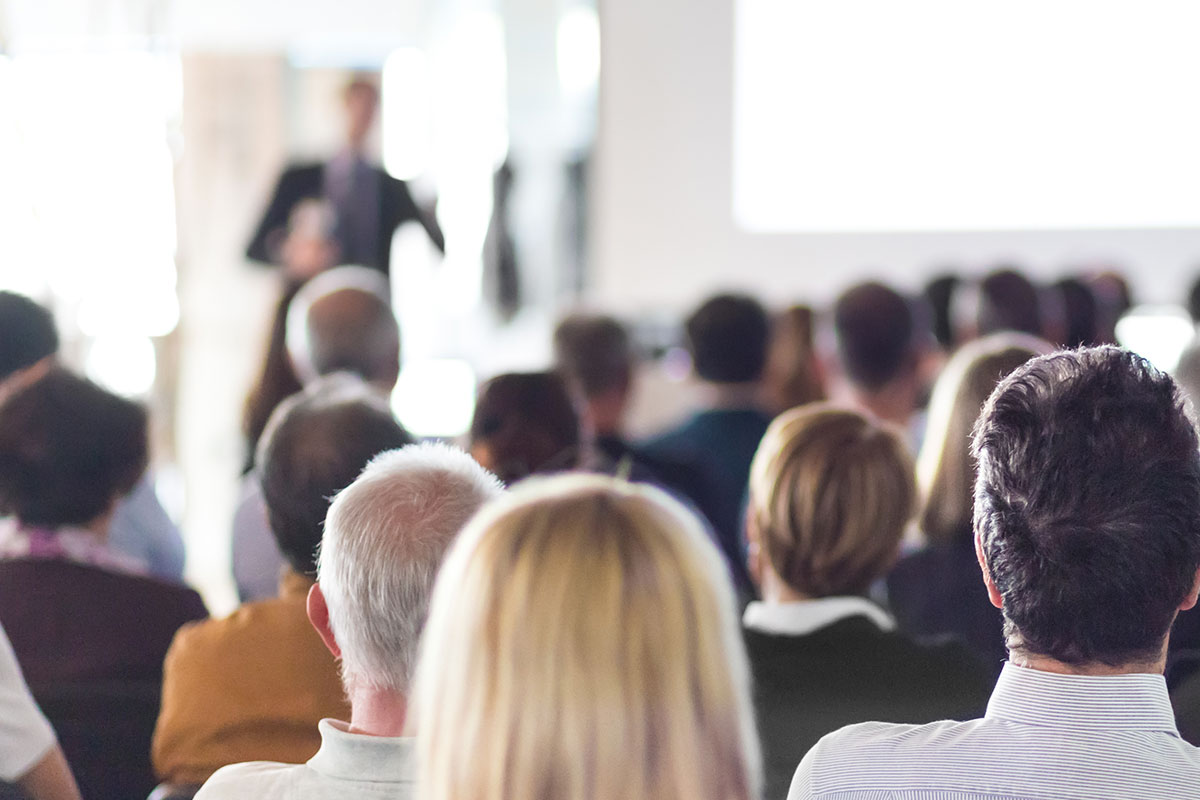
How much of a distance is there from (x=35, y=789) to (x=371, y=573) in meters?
0.60

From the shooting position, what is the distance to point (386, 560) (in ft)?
4.17

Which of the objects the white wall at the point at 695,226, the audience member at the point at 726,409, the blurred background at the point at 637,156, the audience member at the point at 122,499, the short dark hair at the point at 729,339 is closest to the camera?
the audience member at the point at 122,499

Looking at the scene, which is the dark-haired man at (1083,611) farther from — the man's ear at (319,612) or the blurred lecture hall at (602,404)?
the man's ear at (319,612)

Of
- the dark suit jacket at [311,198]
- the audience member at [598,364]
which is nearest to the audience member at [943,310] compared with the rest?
the audience member at [598,364]

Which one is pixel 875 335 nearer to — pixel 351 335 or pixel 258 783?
pixel 351 335

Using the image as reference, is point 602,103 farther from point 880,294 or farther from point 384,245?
point 880,294

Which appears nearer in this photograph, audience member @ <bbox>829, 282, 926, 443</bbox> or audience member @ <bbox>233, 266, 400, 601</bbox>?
audience member @ <bbox>233, 266, 400, 601</bbox>

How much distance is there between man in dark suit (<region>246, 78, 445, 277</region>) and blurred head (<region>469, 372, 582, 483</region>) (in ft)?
9.57

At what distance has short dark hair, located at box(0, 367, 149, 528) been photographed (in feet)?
7.14

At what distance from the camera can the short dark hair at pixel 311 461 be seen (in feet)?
6.04

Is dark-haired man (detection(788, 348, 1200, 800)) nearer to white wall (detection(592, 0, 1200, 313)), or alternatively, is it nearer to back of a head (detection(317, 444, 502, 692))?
back of a head (detection(317, 444, 502, 692))

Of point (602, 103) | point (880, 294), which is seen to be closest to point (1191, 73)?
point (602, 103)

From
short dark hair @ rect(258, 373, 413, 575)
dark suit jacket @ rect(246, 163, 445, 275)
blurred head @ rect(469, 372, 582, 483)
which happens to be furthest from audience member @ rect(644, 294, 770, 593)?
dark suit jacket @ rect(246, 163, 445, 275)

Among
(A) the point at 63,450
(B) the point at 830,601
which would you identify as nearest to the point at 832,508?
(B) the point at 830,601
